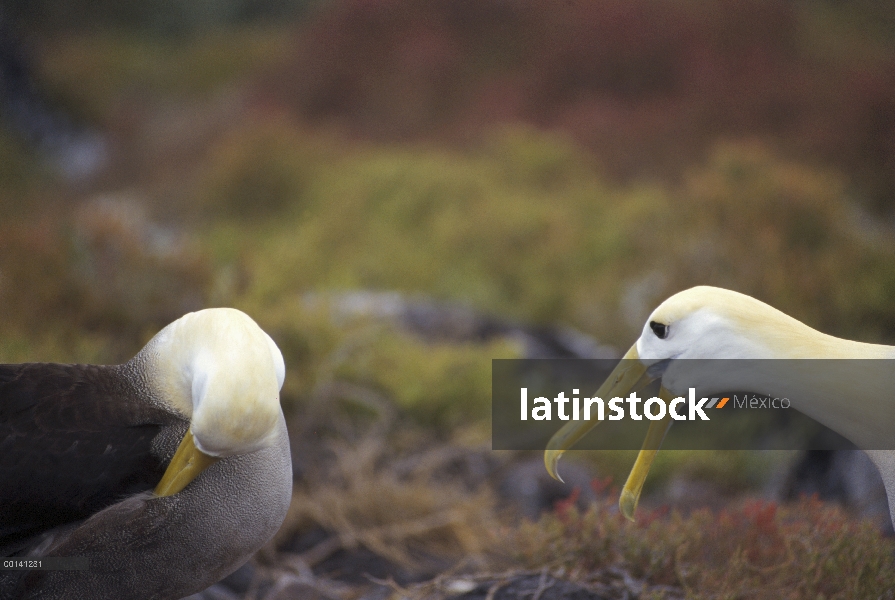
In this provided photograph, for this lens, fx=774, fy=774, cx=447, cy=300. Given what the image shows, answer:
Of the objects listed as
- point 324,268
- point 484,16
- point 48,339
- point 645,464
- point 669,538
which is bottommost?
point 669,538

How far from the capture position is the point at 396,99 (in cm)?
827

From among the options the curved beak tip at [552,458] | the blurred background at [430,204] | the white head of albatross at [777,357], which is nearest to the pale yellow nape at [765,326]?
the white head of albatross at [777,357]

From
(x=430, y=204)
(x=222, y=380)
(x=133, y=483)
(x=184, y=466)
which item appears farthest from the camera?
(x=430, y=204)

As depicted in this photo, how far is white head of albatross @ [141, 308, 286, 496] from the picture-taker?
4.85ft

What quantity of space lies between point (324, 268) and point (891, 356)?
160 inches

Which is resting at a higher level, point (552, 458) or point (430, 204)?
point (430, 204)

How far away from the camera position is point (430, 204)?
696cm

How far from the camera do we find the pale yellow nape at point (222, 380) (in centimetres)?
148

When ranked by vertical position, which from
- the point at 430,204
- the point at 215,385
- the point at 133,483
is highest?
the point at 430,204

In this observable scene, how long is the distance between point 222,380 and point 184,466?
0.25 m

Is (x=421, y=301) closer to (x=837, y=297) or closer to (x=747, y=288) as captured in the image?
(x=747, y=288)

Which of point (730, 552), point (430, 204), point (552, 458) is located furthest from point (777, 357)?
point (430, 204)

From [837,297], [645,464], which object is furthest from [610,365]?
[645,464]

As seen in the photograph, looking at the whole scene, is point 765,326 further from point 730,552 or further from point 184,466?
point 184,466
